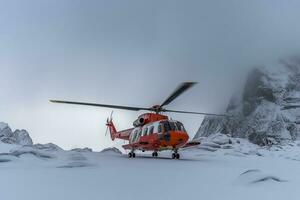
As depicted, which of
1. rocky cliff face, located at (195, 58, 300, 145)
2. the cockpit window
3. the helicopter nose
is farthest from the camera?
rocky cliff face, located at (195, 58, 300, 145)

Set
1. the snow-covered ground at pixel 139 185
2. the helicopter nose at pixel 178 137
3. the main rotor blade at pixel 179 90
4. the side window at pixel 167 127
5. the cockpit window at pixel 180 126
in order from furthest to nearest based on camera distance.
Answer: the cockpit window at pixel 180 126 → the side window at pixel 167 127 → the helicopter nose at pixel 178 137 → the main rotor blade at pixel 179 90 → the snow-covered ground at pixel 139 185

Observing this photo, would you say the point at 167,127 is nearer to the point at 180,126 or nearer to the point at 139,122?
the point at 180,126

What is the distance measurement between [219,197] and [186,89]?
1245 centimetres

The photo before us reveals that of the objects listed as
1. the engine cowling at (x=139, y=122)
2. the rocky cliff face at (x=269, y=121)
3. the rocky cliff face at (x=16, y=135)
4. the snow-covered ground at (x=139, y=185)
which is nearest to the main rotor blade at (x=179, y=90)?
the engine cowling at (x=139, y=122)

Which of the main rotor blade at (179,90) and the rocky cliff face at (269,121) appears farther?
the rocky cliff face at (269,121)

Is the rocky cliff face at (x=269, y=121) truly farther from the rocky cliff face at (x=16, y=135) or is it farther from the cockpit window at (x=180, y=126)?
the cockpit window at (x=180, y=126)

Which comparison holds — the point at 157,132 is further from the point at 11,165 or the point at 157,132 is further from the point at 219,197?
the point at 219,197

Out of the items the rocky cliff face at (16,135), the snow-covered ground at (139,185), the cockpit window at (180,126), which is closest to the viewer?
the snow-covered ground at (139,185)

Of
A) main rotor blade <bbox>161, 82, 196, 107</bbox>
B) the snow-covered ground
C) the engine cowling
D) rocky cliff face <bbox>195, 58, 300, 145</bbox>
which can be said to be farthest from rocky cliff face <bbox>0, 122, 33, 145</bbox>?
the snow-covered ground

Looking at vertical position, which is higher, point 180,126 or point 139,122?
point 139,122

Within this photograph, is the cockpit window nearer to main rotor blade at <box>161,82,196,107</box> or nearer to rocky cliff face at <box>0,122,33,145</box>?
main rotor blade at <box>161,82,196,107</box>

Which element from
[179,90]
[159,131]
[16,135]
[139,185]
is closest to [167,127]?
[159,131]

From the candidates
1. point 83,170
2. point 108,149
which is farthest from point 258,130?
point 83,170

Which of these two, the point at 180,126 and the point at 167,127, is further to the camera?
the point at 180,126
